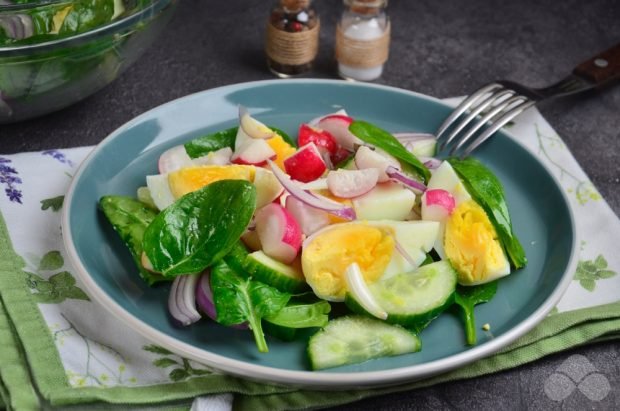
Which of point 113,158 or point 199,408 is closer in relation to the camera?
point 199,408

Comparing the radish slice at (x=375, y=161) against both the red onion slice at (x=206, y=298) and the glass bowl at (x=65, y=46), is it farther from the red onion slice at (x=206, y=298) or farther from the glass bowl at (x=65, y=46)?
the glass bowl at (x=65, y=46)

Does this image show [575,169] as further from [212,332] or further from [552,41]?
[212,332]

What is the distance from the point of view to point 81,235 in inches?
67.7

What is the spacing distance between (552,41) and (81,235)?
1892 millimetres

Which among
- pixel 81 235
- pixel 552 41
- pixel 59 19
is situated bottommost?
pixel 552 41

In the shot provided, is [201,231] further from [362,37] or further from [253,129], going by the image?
[362,37]

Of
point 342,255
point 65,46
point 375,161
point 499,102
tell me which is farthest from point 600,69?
point 65,46

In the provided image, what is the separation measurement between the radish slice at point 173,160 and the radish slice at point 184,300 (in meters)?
0.35

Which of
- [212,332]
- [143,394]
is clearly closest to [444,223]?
[212,332]

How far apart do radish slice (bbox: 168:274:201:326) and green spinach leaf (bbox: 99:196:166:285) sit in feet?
0.19

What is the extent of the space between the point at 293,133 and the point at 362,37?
0.56 meters

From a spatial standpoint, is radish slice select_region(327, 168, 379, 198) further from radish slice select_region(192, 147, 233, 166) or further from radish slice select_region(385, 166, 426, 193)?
radish slice select_region(192, 147, 233, 166)

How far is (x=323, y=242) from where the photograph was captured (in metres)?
1.61

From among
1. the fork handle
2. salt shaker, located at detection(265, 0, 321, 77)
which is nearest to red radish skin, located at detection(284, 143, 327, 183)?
salt shaker, located at detection(265, 0, 321, 77)
